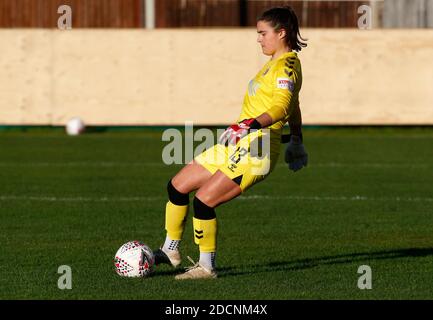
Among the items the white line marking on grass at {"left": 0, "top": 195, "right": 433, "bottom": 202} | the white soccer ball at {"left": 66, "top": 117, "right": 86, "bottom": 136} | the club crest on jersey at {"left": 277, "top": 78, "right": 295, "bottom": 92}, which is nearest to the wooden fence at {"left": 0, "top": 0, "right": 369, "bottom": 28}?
the white soccer ball at {"left": 66, "top": 117, "right": 86, "bottom": 136}

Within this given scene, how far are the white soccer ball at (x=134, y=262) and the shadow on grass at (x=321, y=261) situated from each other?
607mm

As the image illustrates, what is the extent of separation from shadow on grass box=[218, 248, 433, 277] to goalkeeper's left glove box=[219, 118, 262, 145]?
1479mm

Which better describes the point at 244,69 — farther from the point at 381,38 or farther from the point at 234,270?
the point at 234,270

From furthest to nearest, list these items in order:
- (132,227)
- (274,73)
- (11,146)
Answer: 1. (11,146)
2. (132,227)
3. (274,73)

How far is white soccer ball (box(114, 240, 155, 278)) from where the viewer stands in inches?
366

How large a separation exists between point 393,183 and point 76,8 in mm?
14012

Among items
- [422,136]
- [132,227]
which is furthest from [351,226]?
[422,136]

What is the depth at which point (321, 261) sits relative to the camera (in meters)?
10.4

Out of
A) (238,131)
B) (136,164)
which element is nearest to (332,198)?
(136,164)

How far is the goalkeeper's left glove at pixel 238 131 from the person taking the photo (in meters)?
8.51

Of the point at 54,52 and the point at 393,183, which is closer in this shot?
the point at 393,183

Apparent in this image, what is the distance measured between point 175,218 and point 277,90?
1.43m

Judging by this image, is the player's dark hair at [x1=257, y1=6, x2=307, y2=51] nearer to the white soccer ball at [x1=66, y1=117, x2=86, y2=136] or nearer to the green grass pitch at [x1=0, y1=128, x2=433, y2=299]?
the green grass pitch at [x1=0, y1=128, x2=433, y2=299]

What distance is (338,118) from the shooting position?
1031 inches
